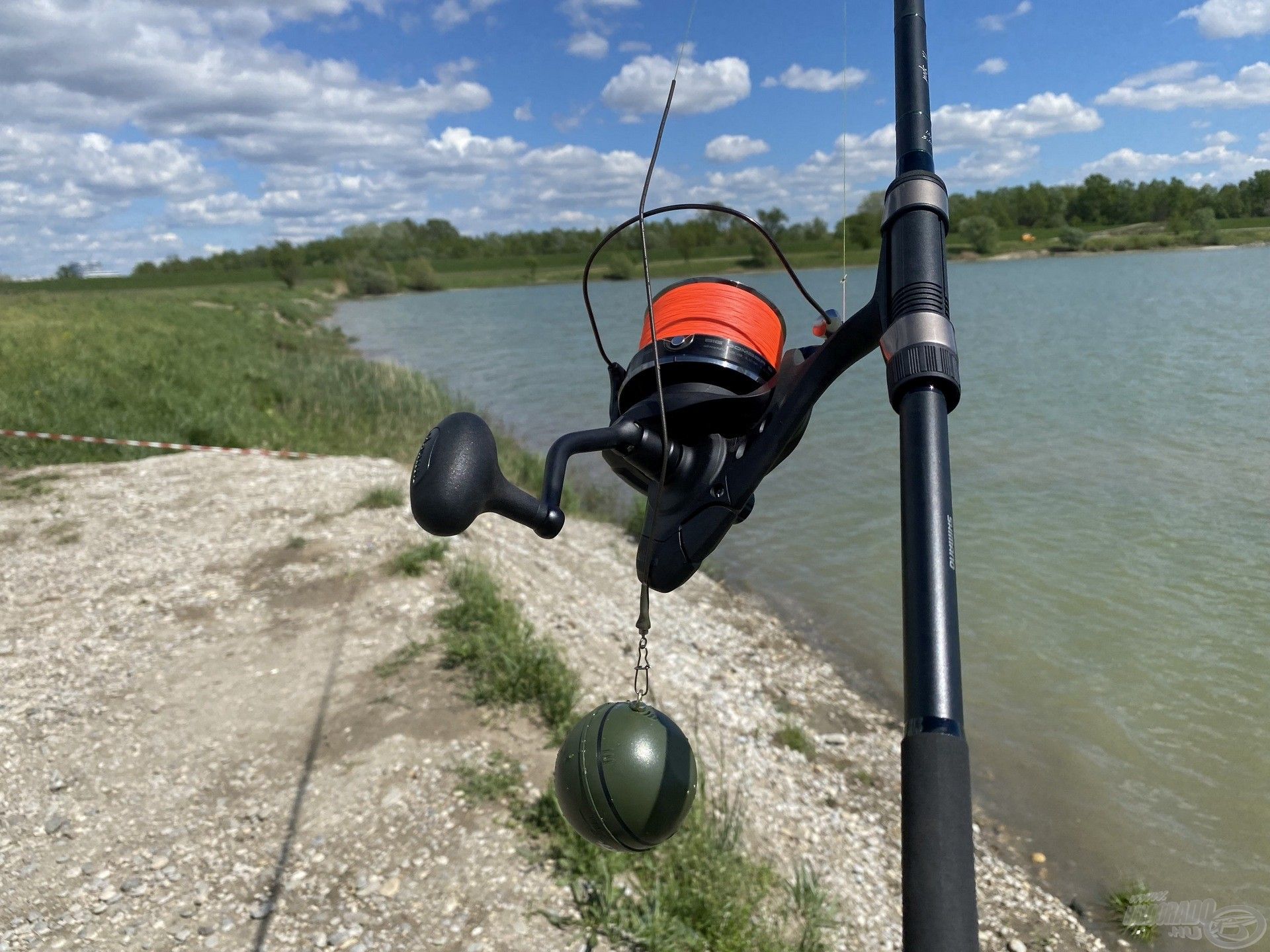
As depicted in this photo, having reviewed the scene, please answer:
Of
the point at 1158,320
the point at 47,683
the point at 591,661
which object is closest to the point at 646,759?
the point at 591,661

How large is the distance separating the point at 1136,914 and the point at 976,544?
571 centimetres

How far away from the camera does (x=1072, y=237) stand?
9711 mm

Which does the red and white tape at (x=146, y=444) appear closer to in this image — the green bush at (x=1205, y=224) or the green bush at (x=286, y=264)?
the green bush at (x=1205, y=224)

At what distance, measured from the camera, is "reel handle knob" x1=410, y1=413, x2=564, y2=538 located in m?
1.17

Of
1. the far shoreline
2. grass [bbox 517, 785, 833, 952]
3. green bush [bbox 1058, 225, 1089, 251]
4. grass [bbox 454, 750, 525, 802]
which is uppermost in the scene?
green bush [bbox 1058, 225, 1089, 251]

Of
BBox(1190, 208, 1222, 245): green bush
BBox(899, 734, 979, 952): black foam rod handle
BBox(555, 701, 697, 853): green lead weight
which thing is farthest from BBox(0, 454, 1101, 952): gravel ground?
BBox(1190, 208, 1222, 245): green bush

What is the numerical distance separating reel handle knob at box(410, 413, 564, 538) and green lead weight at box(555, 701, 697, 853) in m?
0.89

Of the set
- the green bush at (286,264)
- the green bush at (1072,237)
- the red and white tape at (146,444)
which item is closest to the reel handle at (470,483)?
the green bush at (1072,237)

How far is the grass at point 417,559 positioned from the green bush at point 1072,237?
22.7 ft

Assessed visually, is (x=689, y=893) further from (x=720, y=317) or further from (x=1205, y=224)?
(x=1205, y=224)

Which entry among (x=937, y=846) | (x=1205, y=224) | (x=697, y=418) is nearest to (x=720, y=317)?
(x=697, y=418)

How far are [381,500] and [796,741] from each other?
4.12 m

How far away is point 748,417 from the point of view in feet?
5.19

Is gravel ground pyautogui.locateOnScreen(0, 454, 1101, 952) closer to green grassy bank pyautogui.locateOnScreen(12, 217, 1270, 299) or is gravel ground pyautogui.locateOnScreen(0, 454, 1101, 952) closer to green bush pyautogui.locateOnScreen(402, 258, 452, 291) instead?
green grassy bank pyautogui.locateOnScreen(12, 217, 1270, 299)
